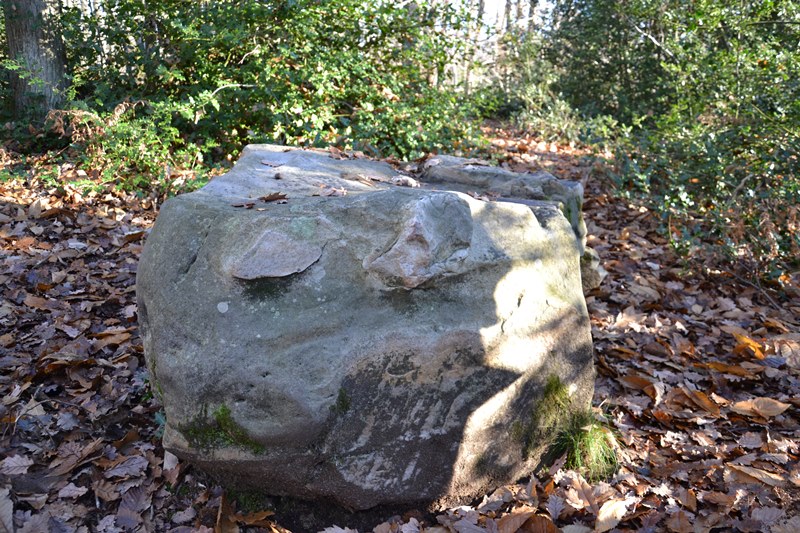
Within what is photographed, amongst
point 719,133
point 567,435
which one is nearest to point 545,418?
point 567,435

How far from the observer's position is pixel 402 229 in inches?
114

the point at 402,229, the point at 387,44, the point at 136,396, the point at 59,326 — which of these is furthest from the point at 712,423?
the point at 387,44

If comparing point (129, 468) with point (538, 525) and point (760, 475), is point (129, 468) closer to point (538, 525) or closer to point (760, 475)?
point (538, 525)

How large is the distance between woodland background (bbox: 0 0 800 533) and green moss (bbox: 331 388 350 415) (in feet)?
2.08

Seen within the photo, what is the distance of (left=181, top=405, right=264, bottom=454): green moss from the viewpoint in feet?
8.88

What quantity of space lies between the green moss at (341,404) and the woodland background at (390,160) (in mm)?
635

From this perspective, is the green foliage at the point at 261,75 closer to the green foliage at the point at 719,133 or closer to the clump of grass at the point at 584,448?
the green foliage at the point at 719,133

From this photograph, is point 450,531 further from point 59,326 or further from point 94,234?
point 94,234

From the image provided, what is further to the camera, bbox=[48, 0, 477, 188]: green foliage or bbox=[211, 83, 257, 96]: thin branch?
bbox=[48, 0, 477, 188]: green foliage

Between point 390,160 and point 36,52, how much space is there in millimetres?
4691

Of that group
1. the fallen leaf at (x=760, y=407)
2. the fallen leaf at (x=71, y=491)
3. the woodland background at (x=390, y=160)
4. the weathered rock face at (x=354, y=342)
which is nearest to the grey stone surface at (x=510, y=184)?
the woodland background at (x=390, y=160)

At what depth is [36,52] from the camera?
742 centimetres

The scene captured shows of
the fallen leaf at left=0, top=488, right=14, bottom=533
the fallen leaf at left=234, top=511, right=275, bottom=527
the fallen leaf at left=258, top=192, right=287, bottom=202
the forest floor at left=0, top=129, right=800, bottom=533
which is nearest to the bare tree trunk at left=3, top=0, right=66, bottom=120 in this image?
the forest floor at left=0, top=129, right=800, bottom=533

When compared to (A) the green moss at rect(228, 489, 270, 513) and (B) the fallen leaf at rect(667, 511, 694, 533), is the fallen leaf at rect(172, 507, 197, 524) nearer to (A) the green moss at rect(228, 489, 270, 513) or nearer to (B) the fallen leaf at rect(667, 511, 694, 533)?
(A) the green moss at rect(228, 489, 270, 513)
